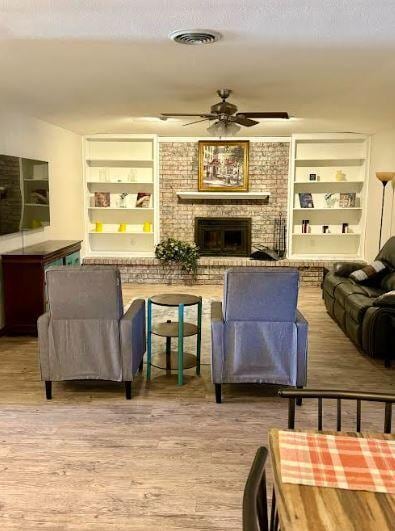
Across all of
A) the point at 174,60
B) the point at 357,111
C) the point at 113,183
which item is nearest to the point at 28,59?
the point at 174,60

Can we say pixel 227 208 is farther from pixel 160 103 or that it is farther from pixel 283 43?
pixel 283 43

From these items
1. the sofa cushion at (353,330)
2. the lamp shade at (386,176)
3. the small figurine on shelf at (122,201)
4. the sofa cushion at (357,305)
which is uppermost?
the lamp shade at (386,176)

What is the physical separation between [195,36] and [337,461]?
2.49 m

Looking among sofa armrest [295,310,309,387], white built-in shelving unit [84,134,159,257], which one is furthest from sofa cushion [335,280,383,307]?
white built-in shelving unit [84,134,159,257]

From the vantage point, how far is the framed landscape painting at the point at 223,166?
8.25 metres

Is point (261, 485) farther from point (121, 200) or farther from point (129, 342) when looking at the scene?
point (121, 200)

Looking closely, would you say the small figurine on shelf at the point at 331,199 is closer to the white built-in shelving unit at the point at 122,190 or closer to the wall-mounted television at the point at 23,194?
the white built-in shelving unit at the point at 122,190

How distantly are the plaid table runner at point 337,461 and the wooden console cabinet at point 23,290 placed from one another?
4185mm

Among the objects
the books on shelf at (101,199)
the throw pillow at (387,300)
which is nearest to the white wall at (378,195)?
the throw pillow at (387,300)

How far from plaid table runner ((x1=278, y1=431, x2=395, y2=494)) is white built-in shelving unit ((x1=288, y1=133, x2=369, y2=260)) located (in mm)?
6964

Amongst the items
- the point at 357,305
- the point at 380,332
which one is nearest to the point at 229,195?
the point at 357,305

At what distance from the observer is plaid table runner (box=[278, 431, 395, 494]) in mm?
1293

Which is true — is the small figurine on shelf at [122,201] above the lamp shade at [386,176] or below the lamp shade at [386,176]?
below

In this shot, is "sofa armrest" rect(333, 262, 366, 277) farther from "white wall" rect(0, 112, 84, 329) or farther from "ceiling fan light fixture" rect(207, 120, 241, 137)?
"white wall" rect(0, 112, 84, 329)
